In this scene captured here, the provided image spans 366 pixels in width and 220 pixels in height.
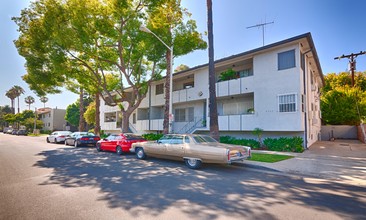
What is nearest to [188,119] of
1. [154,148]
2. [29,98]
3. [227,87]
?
[227,87]

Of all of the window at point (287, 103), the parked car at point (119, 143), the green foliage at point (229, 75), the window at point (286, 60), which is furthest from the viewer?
the green foliage at point (229, 75)

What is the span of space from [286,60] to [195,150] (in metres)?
10.7

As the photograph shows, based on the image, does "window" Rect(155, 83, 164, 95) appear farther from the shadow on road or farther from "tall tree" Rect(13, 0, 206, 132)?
the shadow on road

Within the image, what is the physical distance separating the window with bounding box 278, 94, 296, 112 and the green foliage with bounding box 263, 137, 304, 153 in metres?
2.06

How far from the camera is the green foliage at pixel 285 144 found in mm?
13664

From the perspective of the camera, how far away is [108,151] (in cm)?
1501

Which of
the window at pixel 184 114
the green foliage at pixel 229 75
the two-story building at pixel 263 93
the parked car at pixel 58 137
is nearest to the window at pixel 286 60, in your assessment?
the two-story building at pixel 263 93

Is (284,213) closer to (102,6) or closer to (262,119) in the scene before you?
(262,119)

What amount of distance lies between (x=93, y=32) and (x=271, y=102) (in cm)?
1602

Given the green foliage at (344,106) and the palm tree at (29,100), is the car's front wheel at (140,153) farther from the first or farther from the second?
the palm tree at (29,100)

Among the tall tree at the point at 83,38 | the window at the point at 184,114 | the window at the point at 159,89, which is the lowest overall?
the window at the point at 184,114

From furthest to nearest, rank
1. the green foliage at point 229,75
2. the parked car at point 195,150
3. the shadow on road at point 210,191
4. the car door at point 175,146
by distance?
the green foliage at point 229,75
the car door at point 175,146
the parked car at point 195,150
the shadow on road at point 210,191

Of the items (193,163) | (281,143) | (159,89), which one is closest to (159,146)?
(193,163)

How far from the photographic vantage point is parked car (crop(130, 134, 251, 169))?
798 cm
